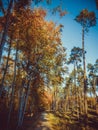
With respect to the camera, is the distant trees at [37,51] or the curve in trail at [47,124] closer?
the distant trees at [37,51]

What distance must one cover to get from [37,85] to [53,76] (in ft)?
8.24

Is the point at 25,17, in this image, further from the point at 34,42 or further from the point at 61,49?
the point at 61,49

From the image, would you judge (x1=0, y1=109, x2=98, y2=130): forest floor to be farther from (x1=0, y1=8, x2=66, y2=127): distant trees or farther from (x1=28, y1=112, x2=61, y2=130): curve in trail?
(x1=0, y1=8, x2=66, y2=127): distant trees

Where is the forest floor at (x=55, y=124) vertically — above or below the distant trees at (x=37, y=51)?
below

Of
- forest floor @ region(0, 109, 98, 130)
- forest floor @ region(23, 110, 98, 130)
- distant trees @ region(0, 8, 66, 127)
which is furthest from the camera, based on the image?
forest floor @ region(23, 110, 98, 130)

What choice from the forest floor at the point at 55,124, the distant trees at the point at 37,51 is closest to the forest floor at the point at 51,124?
the forest floor at the point at 55,124

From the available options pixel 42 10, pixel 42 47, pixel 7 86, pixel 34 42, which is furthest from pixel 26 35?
pixel 7 86

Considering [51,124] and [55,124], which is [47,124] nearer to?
[51,124]

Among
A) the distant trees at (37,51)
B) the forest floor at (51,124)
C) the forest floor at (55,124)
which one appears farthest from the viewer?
the forest floor at (55,124)

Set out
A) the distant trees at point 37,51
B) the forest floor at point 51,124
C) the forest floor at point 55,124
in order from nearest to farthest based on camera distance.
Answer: the distant trees at point 37,51 < the forest floor at point 51,124 < the forest floor at point 55,124

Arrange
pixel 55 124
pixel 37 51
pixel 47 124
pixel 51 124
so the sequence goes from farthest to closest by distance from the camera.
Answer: pixel 55 124 → pixel 51 124 → pixel 47 124 → pixel 37 51

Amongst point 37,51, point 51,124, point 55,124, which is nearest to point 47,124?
point 51,124

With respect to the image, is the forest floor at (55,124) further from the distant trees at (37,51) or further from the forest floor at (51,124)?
the distant trees at (37,51)

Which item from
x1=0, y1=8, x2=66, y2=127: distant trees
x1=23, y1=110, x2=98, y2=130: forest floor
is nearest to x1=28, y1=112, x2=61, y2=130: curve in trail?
x1=23, y1=110, x2=98, y2=130: forest floor
